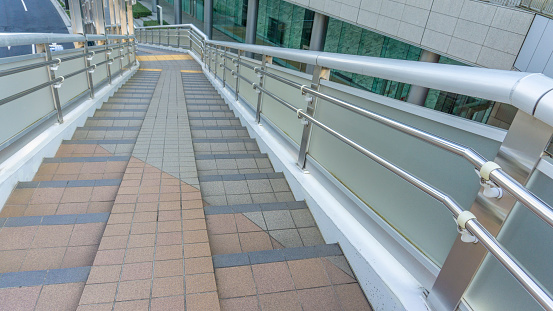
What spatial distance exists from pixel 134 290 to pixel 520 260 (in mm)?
1633

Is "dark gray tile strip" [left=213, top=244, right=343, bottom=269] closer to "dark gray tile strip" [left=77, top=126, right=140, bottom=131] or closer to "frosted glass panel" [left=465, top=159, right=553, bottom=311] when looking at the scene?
"frosted glass panel" [left=465, top=159, right=553, bottom=311]

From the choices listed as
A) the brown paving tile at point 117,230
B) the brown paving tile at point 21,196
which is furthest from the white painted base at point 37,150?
the brown paving tile at point 117,230

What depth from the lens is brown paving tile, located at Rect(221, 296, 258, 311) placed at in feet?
4.98

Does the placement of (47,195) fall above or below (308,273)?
below

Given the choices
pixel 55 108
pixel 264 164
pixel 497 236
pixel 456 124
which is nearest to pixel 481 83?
pixel 456 124

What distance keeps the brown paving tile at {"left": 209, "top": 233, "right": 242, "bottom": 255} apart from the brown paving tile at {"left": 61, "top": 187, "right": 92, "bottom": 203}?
1.12m

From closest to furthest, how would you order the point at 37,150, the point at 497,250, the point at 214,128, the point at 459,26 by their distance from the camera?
the point at 497,250
the point at 37,150
the point at 214,128
the point at 459,26

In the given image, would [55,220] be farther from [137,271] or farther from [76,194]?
[137,271]

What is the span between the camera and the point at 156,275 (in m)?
1.61

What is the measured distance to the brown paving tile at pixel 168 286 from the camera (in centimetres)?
152

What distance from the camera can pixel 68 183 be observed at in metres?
2.51

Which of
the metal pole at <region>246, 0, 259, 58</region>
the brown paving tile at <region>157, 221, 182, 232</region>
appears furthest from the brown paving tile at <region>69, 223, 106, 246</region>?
the metal pole at <region>246, 0, 259, 58</region>

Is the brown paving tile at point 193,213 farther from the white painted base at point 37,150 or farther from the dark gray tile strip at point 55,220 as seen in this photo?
the white painted base at point 37,150

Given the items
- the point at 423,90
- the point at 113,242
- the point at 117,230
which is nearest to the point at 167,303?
the point at 113,242
